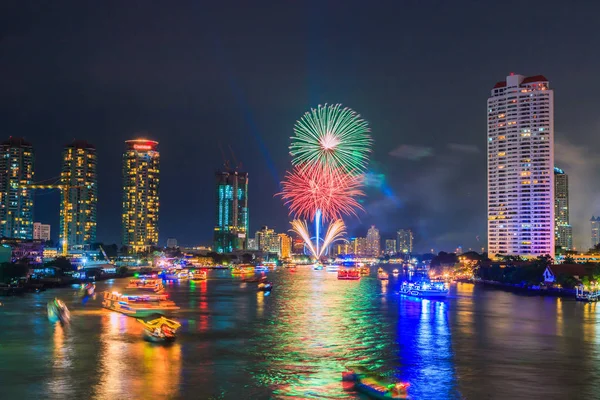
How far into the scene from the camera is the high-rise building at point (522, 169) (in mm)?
92688

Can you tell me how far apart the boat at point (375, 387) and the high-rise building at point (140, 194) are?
5957 inches

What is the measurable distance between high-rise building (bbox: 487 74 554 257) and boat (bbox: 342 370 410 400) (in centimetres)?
7800

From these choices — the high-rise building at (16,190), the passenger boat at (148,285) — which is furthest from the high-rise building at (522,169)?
the high-rise building at (16,190)

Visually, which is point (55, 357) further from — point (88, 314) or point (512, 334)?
Answer: point (512, 334)

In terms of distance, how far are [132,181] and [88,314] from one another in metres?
133

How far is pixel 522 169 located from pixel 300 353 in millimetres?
78944

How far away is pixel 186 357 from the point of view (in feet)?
77.0

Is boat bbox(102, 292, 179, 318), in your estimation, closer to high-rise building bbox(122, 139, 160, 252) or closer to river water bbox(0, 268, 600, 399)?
river water bbox(0, 268, 600, 399)

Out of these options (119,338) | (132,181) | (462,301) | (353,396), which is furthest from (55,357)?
(132,181)

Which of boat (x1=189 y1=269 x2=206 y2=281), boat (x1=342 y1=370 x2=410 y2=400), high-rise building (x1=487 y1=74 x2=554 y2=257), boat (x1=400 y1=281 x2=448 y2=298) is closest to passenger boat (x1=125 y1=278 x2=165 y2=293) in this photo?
boat (x1=189 y1=269 x2=206 y2=281)

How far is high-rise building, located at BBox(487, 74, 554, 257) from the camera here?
92.7 metres

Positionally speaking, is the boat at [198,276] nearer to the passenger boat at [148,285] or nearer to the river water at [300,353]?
the passenger boat at [148,285]

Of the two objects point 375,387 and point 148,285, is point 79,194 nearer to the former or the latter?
point 148,285

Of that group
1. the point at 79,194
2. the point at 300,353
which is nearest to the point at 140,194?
the point at 79,194
